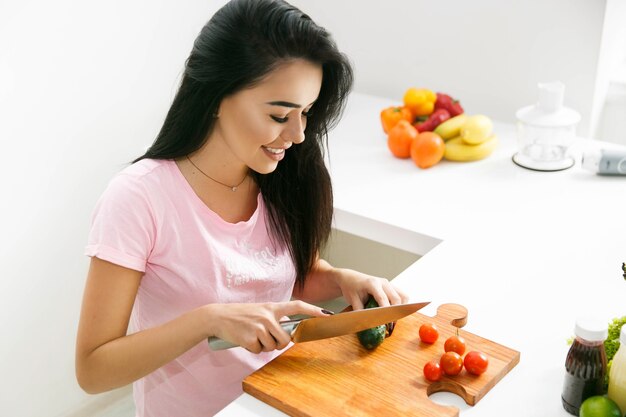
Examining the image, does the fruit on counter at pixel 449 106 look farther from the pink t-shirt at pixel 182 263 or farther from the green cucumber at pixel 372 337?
the green cucumber at pixel 372 337

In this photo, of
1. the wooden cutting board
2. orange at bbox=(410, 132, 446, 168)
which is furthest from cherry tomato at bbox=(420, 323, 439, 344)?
orange at bbox=(410, 132, 446, 168)

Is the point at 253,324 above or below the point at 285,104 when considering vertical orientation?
→ below

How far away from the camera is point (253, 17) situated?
51.8 inches

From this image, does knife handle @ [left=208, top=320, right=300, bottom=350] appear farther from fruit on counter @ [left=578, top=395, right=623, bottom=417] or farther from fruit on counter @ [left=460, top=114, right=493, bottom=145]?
fruit on counter @ [left=460, top=114, right=493, bottom=145]

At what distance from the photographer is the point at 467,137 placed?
212 cm

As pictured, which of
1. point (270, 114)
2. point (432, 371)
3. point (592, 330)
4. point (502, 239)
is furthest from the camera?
point (502, 239)

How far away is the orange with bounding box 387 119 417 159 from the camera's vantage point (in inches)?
83.6

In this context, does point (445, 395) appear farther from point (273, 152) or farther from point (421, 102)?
point (421, 102)

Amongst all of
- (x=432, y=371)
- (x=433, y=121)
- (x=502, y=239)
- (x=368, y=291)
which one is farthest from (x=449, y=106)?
(x=432, y=371)

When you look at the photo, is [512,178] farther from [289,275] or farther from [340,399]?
[340,399]

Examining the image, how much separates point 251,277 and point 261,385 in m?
0.28

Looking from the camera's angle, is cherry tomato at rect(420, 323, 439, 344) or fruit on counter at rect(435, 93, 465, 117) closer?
cherry tomato at rect(420, 323, 439, 344)

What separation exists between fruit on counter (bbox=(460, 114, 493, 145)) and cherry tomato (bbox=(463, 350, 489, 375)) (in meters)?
0.94

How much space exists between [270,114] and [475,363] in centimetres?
51
